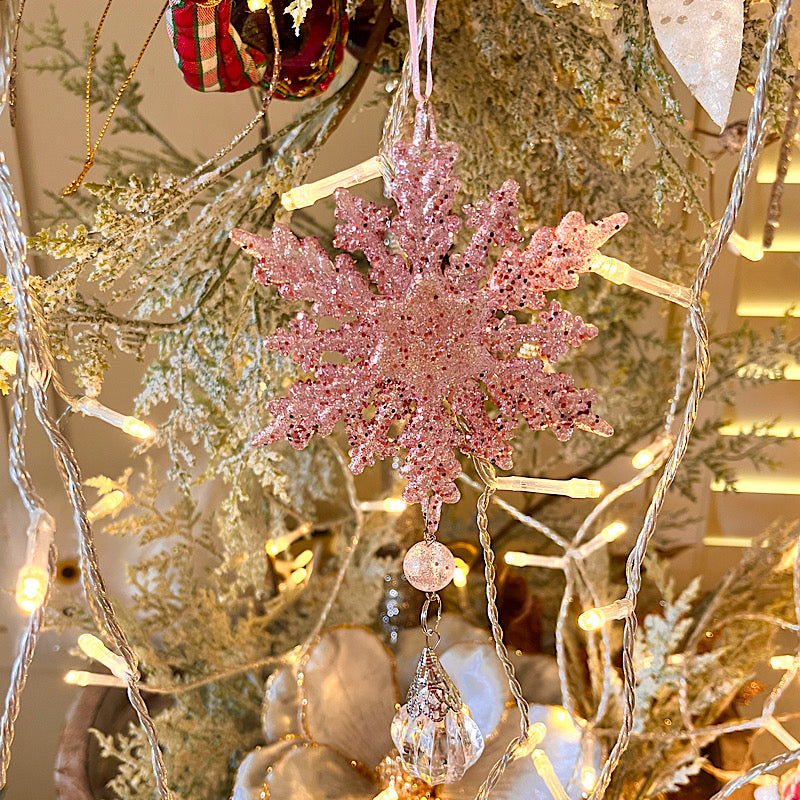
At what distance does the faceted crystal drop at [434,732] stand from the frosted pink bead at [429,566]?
0.05 m

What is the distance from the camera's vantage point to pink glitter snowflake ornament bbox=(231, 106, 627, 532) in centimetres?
35

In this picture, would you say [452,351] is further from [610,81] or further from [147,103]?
[147,103]

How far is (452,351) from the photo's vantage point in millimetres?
352

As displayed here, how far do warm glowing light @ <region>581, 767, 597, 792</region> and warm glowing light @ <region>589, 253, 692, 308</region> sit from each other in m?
0.33

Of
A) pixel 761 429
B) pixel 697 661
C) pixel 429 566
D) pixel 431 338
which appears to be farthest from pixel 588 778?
pixel 761 429

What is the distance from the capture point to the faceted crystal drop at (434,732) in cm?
42

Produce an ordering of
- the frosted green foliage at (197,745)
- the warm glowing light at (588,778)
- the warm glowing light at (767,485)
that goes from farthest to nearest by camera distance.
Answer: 1. the warm glowing light at (767,485)
2. the frosted green foliage at (197,745)
3. the warm glowing light at (588,778)

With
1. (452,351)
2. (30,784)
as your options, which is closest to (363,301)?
(452,351)

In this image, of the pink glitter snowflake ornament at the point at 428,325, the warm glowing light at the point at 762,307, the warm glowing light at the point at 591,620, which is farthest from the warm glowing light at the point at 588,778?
the warm glowing light at the point at 762,307

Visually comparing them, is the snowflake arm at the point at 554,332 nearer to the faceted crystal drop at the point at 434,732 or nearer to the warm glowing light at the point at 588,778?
the faceted crystal drop at the point at 434,732

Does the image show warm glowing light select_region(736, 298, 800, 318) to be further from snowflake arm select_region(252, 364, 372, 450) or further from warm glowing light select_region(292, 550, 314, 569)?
snowflake arm select_region(252, 364, 372, 450)

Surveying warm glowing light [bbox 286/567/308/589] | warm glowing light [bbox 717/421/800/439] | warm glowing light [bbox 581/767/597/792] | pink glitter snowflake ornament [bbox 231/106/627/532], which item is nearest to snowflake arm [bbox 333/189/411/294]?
pink glitter snowflake ornament [bbox 231/106/627/532]

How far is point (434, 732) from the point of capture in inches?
16.6

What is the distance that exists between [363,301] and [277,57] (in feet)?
0.53
